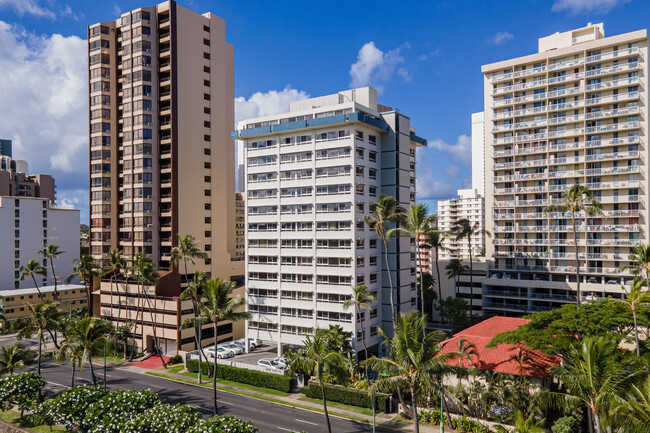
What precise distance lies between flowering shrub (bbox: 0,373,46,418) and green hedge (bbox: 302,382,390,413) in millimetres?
27760

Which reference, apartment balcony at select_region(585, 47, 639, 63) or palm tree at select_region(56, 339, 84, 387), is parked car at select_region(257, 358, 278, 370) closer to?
palm tree at select_region(56, 339, 84, 387)

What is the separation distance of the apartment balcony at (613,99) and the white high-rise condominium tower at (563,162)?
0.16 m

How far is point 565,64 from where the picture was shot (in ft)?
263

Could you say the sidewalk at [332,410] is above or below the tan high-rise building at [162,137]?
below

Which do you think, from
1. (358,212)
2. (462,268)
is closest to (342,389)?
(358,212)

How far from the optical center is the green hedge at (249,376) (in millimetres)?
52438

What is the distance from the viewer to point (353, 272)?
203ft

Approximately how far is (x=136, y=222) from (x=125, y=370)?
27136 millimetres

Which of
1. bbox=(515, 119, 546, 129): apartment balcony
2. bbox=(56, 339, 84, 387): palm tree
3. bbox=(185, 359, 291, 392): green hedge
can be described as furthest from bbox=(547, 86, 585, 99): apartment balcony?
bbox=(56, 339, 84, 387): palm tree

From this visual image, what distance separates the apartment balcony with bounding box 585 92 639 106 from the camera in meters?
74.6

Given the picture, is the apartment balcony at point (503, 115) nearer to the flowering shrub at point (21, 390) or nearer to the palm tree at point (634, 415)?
the palm tree at point (634, 415)

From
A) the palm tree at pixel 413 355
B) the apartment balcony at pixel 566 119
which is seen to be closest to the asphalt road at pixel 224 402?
the palm tree at pixel 413 355

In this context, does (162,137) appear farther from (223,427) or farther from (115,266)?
(223,427)

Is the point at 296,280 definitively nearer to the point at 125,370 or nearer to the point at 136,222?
the point at 125,370
